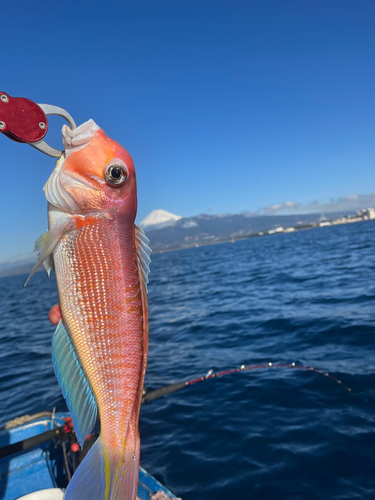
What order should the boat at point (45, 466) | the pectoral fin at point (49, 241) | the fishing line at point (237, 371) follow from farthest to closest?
1. the fishing line at point (237, 371)
2. the boat at point (45, 466)
3. the pectoral fin at point (49, 241)

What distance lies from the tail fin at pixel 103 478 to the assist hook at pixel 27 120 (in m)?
1.82

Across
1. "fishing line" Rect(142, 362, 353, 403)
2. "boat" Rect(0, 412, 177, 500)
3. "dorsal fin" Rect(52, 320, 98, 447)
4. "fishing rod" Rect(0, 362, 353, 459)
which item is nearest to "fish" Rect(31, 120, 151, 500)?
"dorsal fin" Rect(52, 320, 98, 447)

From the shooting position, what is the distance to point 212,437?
5.82 meters

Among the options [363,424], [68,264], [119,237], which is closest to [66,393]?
[68,264]

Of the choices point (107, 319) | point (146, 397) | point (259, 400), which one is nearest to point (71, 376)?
point (107, 319)

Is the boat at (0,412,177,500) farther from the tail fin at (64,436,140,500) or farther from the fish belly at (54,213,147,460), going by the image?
Answer: the fish belly at (54,213,147,460)

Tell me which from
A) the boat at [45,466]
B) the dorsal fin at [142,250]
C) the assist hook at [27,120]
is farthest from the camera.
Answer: the boat at [45,466]

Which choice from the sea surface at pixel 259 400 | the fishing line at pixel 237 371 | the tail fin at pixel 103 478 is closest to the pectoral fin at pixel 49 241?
the tail fin at pixel 103 478

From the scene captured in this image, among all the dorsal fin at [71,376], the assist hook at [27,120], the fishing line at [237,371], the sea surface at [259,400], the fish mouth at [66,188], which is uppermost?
the assist hook at [27,120]

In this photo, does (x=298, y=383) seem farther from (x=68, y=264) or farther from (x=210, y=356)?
(x=68, y=264)

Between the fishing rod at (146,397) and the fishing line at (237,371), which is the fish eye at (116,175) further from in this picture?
the fishing line at (237,371)

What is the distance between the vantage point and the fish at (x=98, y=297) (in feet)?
6.10

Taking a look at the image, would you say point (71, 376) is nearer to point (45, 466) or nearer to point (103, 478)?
point (103, 478)

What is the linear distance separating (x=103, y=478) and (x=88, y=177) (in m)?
1.70
